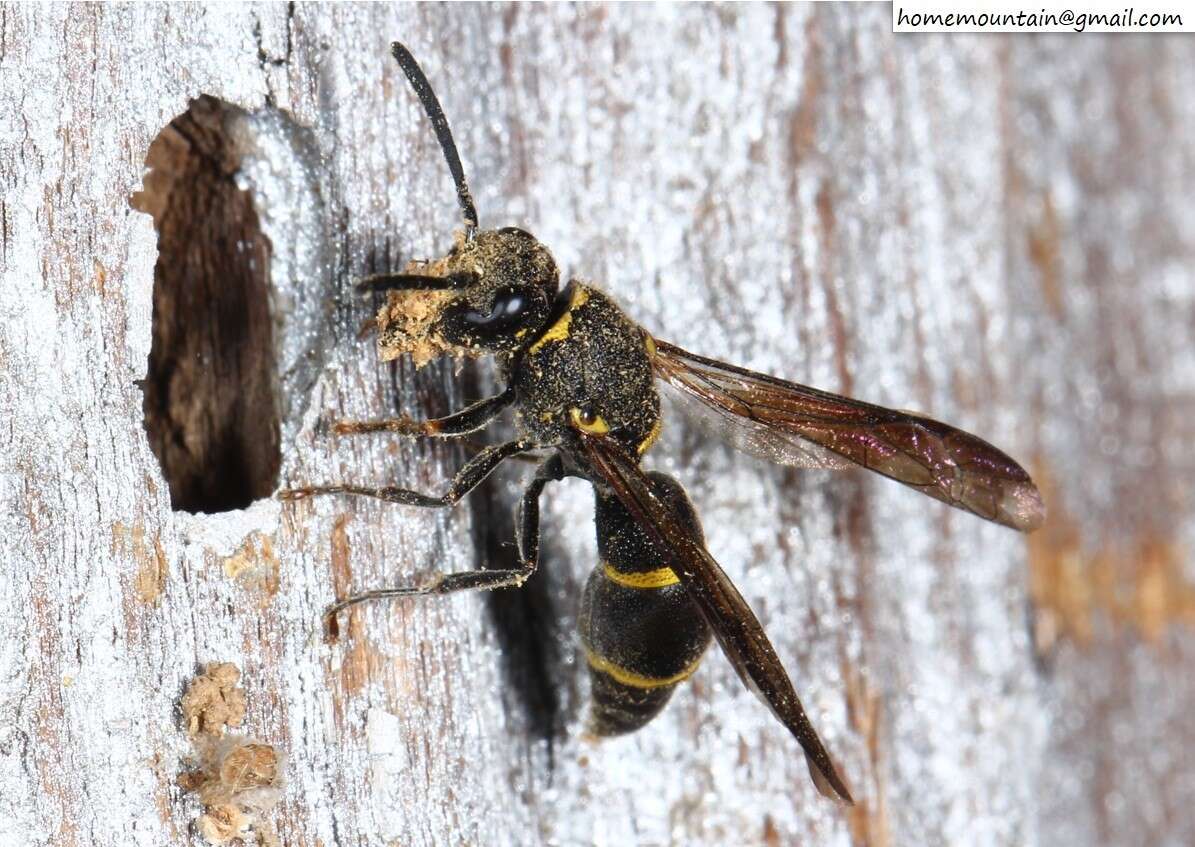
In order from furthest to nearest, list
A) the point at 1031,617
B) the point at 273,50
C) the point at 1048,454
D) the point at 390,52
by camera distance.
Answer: the point at 1048,454 < the point at 1031,617 < the point at 390,52 < the point at 273,50

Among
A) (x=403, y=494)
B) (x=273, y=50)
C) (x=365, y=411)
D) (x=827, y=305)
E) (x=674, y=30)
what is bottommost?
(x=403, y=494)

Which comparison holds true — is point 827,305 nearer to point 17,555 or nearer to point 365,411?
point 365,411

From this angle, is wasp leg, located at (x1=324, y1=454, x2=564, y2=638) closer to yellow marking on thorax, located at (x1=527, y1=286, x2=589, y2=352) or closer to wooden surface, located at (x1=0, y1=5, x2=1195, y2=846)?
wooden surface, located at (x1=0, y1=5, x2=1195, y2=846)

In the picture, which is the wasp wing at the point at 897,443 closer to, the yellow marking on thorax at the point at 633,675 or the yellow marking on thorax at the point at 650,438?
the yellow marking on thorax at the point at 650,438

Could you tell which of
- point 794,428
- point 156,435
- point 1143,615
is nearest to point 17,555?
point 156,435

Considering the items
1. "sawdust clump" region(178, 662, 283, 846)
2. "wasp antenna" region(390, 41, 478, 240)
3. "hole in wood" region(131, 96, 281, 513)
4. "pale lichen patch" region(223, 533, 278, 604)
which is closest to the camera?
"sawdust clump" region(178, 662, 283, 846)

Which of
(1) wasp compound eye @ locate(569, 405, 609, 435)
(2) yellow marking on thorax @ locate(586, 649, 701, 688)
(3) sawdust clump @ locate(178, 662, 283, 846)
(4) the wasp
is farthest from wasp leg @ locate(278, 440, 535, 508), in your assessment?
(2) yellow marking on thorax @ locate(586, 649, 701, 688)

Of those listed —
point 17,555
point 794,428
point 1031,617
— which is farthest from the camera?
point 1031,617
